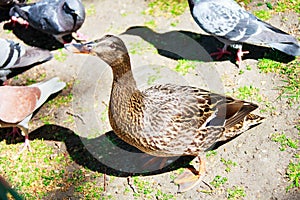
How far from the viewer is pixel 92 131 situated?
239 inches

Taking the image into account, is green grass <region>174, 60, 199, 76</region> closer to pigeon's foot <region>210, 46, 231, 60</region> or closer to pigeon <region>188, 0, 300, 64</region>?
pigeon's foot <region>210, 46, 231, 60</region>

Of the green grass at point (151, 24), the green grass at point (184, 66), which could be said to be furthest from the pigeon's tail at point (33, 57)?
the green grass at point (184, 66)

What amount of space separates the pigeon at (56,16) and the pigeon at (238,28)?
5.99 ft

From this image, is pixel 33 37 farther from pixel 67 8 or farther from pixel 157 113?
pixel 157 113

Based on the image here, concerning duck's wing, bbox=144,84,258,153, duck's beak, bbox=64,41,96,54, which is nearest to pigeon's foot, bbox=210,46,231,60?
duck's wing, bbox=144,84,258,153

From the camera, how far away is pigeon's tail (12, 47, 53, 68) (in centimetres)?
682

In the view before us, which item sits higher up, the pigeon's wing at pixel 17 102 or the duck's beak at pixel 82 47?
the duck's beak at pixel 82 47

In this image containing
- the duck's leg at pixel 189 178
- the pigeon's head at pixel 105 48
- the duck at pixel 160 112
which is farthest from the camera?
the duck's leg at pixel 189 178

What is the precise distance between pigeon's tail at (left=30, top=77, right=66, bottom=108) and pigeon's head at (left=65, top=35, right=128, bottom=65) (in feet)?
5.38

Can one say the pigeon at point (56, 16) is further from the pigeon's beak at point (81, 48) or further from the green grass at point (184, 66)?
the pigeon's beak at point (81, 48)

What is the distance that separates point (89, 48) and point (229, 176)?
226cm

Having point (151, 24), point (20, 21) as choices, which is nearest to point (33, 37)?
point (20, 21)

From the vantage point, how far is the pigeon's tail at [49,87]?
20.4ft

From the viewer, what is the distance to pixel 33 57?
22.6ft
